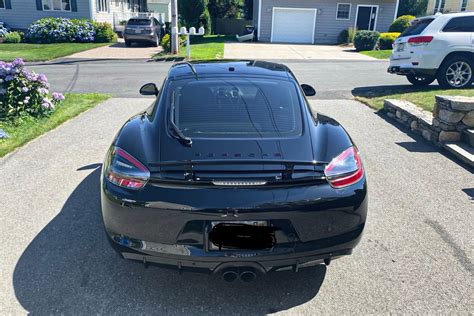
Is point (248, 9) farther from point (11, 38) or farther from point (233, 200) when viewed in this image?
point (233, 200)

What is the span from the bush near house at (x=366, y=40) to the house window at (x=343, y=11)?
5670mm

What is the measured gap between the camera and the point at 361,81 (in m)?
12.8

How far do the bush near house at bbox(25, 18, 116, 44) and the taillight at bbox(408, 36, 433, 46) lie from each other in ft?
66.2

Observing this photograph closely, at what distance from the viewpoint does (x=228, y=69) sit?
3.90 metres

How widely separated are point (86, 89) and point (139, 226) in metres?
9.61

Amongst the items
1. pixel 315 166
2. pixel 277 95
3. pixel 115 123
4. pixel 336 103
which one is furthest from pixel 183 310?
pixel 336 103

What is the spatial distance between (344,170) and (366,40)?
77.1 feet

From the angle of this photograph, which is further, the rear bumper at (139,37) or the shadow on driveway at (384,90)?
the rear bumper at (139,37)

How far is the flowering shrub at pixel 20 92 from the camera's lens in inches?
279

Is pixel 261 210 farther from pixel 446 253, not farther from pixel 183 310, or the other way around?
pixel 446 253

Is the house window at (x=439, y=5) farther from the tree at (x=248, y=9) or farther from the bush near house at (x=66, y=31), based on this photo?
the bush near house at (x=66, y=31)

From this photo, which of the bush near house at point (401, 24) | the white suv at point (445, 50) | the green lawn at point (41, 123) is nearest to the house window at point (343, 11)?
the bush near house at point (401, 24)

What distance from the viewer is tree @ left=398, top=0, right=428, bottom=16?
3572 cm

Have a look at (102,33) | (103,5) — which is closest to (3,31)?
(102,33)
